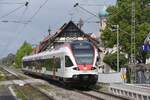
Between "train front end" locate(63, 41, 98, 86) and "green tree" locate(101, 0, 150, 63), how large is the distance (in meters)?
31.5

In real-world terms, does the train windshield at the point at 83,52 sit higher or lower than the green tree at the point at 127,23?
lower

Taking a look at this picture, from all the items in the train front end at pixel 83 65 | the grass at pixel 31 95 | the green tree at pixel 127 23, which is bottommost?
the grass at pixel 31 95

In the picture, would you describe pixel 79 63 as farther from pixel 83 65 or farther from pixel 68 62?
pixel 68 62

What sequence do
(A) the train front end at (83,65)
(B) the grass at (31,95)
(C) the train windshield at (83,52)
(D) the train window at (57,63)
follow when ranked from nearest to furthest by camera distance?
(B) the grass at (31,95) < (A) the train front end at (83,65) < (C) the train windshield at (83,52) < (D) the train window at (57,63)

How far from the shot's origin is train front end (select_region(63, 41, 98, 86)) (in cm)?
3606

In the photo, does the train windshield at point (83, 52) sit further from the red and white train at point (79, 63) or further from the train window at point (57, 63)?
the train window at point (57, 63)

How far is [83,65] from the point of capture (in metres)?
36.1

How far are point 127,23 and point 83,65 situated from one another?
115 ft

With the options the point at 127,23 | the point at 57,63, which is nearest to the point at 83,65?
the point at 57,63

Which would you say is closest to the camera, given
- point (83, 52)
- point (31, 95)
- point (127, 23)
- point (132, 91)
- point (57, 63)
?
point (132, 91)

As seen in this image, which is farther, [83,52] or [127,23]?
[127,23]

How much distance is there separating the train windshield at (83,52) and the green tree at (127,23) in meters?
31.2

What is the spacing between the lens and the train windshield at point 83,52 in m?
36.3

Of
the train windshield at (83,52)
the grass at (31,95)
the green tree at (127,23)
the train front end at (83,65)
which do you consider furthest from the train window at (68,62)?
the green tree at (127,23)
